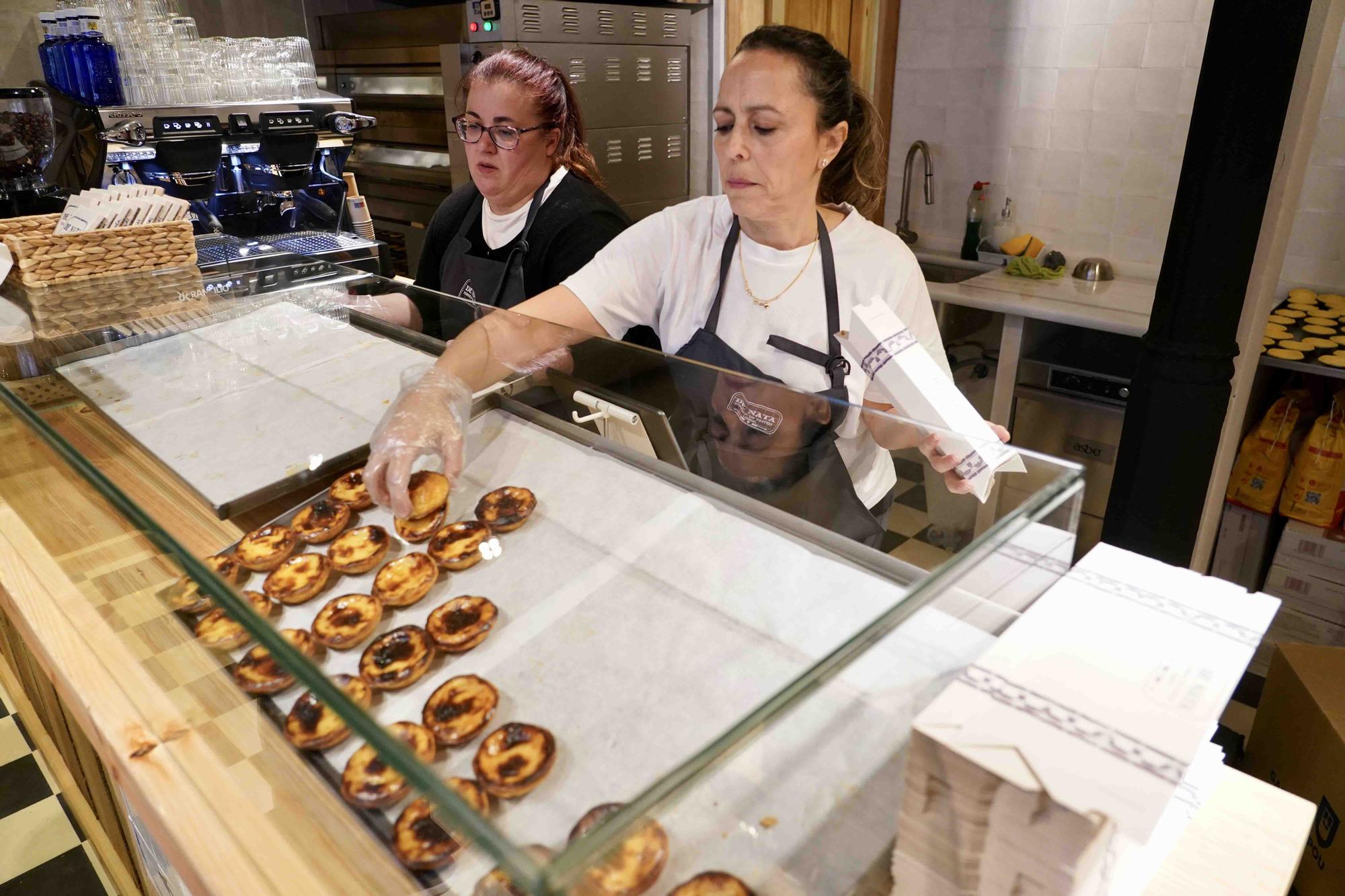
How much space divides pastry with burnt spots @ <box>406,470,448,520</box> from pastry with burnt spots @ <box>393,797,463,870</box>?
41 cm

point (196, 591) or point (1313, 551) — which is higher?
point (196, 591)

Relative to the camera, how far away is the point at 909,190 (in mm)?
4145

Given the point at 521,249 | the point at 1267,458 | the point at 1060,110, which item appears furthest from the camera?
the point at 1060,110

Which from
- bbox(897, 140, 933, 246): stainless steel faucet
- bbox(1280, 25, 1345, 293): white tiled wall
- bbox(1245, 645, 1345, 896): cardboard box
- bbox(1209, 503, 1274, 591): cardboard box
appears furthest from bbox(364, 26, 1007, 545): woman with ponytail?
bbox(897, 140, 933, 246): stainless steel faucet

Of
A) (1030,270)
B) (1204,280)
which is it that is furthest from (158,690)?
(1030,270)

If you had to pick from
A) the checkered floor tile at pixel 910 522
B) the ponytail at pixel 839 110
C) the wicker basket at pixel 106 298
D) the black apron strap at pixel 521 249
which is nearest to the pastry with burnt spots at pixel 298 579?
the checkered floor tile at pixel 910 522

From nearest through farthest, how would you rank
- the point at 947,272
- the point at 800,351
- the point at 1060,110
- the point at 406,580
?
the point at 406,580
the point at 800,351
the point at 1060,110
the point at 947,272

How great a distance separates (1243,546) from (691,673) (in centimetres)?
272

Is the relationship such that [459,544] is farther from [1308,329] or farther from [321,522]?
[1308,329]

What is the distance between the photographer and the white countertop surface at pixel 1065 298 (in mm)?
3000

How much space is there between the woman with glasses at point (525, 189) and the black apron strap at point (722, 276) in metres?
0.50

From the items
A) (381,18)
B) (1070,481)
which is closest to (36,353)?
(1070,481)

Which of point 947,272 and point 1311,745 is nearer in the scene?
→ point 1311,745

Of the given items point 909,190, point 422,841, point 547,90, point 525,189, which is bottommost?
point 422,841
